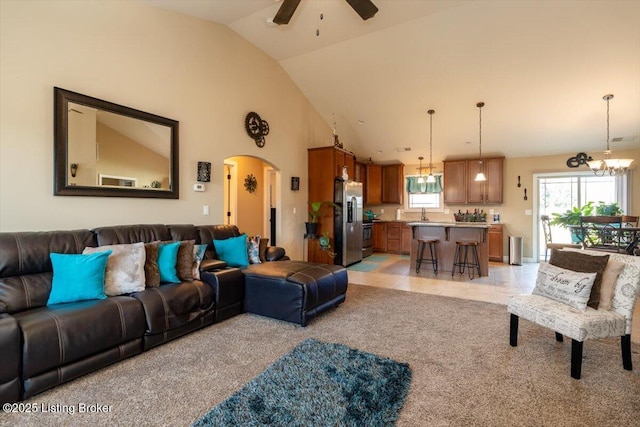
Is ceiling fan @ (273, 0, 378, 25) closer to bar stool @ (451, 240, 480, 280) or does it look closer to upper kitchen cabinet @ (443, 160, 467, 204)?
bar stool @ (451, 240, 480, 280)

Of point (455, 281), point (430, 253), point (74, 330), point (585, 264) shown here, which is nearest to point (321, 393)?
point (74, 330)

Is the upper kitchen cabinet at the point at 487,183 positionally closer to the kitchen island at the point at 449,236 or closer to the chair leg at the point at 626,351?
the kitchen island at the point at 449,236

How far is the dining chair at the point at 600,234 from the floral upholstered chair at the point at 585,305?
7.87ft

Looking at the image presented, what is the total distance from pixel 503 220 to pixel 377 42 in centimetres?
510

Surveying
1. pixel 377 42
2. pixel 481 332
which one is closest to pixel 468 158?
pixel 377 42

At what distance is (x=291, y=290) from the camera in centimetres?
306

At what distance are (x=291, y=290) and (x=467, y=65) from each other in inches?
178

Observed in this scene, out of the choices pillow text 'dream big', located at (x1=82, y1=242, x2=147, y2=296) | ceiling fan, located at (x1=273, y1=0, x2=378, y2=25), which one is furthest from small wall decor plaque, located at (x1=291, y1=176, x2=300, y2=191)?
pillow text 'dream big', located at (x1=82, y1=242, x2=147, y2=296)

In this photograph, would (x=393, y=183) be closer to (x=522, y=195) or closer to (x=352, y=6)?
(x=522, y=195)

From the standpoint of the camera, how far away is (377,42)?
4.76 metres

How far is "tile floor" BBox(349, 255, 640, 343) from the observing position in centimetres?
428

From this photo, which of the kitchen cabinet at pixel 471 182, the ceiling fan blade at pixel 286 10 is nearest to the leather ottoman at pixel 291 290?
the ceiling fan blade at pixel 286 10

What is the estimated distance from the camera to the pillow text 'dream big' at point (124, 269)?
99.7 inches

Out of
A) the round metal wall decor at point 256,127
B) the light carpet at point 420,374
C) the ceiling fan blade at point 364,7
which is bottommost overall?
the light carpet at point 420,374
